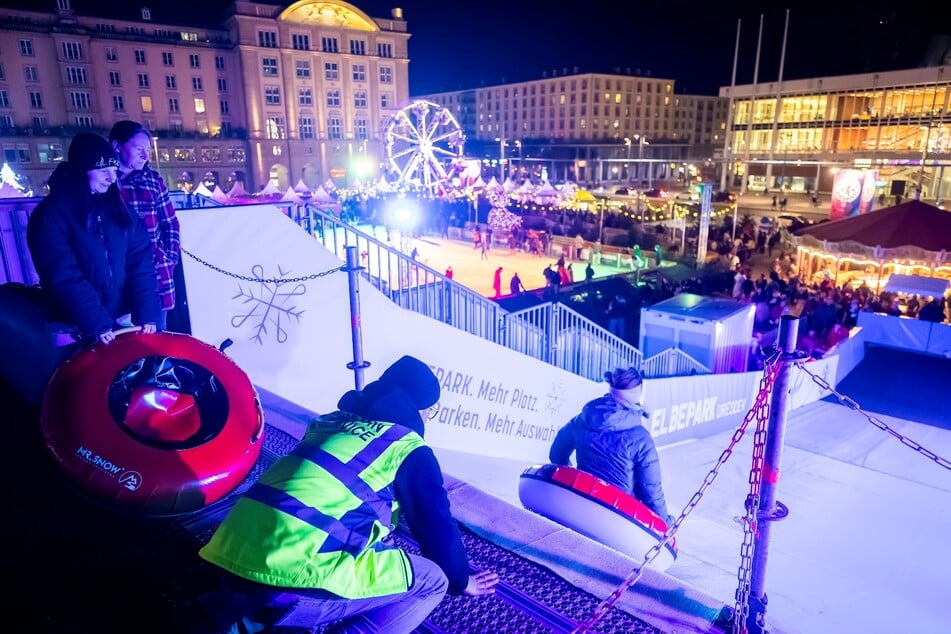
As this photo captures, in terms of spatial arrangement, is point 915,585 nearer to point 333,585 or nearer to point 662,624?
point 662,624

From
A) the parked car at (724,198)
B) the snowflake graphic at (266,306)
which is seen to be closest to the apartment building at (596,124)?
the parked car at (724,198)

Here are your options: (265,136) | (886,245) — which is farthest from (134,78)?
(886,245)

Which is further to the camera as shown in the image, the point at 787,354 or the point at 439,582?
the point at 787,354

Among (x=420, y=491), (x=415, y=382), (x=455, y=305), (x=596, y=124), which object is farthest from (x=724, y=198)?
(x=596, y=124)

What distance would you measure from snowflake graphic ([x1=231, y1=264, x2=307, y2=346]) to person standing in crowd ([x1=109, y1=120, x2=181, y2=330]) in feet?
4.18

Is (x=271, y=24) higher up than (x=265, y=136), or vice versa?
(x=271, y=24)

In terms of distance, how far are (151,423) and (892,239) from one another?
60.9 ft

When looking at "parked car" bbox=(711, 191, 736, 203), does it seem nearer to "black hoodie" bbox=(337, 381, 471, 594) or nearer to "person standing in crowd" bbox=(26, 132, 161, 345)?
"person standing in crowd" bbox=(26, 132, 161, 345)

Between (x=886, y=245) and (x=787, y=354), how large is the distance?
16.4 meters

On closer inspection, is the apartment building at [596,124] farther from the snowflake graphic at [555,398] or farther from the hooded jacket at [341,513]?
the hooded jacket at [341,513]

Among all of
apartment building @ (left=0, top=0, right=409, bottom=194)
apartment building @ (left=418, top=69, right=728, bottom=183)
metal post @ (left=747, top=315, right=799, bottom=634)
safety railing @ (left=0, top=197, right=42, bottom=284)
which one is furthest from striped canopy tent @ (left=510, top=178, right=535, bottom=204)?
apartment building @ (left=418, top=69, right=728, bottom=183)

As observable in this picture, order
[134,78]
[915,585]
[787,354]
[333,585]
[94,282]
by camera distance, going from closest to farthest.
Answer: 1. [333,585]
2. [787,354]
3. [94,282]
4. [915,585]
5. [134,78]

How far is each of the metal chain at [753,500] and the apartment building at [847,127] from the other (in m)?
48.2

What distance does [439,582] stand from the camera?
2.49 metres
